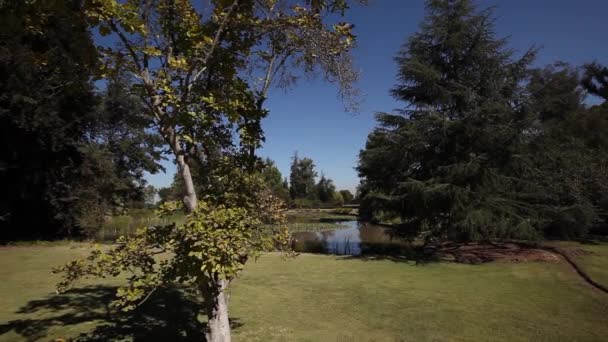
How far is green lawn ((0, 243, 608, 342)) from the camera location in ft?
21.5

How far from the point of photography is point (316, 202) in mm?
72625

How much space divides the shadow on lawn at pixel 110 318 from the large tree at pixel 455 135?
1053 cm

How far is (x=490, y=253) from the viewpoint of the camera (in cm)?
1514

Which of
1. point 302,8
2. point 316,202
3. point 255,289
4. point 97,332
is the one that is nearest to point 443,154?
point 255,289

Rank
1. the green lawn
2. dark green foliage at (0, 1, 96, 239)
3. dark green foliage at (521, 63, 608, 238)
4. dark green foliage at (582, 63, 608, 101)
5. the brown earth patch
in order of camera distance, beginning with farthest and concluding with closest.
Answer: dark green foliage at (582, 63, 608, 101) → dark green foliage at (521, 63, 608, 238) → dark green foliage at (0, 1, 96, 239) → the brown earth patch → the green lawn

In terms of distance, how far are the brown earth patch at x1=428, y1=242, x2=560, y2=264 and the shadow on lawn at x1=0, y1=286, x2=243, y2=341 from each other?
419 inches

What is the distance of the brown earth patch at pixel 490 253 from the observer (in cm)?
1379

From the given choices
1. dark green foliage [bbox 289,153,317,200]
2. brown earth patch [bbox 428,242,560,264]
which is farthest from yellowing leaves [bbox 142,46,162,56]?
dark green foliage [bbox 289,153,317,200]

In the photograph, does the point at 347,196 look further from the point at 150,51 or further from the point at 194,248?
the point at 194,248

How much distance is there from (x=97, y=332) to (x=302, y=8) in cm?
609

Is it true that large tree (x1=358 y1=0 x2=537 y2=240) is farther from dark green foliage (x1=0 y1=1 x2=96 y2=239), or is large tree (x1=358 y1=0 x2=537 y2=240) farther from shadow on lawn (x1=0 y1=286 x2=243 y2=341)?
dark green foliage (x1=0 y1=1 x2=96 y2=239)

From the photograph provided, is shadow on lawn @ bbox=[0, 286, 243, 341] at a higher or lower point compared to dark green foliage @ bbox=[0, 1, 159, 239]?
lower

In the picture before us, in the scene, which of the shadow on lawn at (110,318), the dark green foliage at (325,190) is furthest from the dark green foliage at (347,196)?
the shadow on lawn at (110,318)

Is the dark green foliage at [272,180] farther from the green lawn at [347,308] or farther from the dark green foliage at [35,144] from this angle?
the dark green foliage at [35,144]
